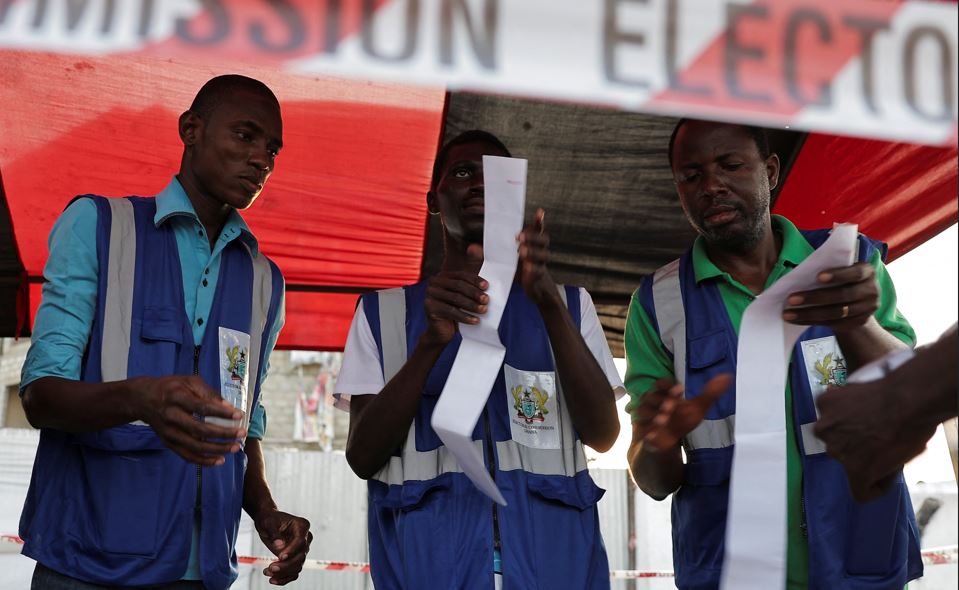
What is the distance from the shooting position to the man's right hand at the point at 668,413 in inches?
85.2

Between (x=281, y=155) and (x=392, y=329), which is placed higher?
(x=281, y=155)

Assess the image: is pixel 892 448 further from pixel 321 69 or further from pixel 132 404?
pixel 132 404

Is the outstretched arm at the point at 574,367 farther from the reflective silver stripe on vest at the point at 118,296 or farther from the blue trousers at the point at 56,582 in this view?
the blue trousers at the point at 56,582

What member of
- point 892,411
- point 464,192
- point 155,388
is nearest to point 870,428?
point 892,411

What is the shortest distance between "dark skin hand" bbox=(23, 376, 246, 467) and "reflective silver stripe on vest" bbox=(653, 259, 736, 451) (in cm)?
128

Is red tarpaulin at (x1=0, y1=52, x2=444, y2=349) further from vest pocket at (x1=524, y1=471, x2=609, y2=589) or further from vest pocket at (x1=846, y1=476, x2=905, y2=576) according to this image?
vest pocket at (x1=846, y1=476, x2=905, y2=576)

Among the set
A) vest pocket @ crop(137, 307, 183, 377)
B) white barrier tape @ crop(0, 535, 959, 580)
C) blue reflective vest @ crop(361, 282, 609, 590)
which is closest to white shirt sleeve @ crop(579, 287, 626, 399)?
blue reflective vest @ crop(361, 282, 609, 590)

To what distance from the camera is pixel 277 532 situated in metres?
2.70

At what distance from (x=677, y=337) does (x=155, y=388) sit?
4.84ft

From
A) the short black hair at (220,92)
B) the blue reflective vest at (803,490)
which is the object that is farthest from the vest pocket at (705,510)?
the short black hair at (220,92)

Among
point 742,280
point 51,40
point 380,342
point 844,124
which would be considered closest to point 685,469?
point 742,280

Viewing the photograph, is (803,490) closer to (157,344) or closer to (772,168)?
(772,168)

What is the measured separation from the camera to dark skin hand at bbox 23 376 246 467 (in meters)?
2.03

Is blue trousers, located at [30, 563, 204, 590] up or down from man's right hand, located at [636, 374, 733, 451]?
down
